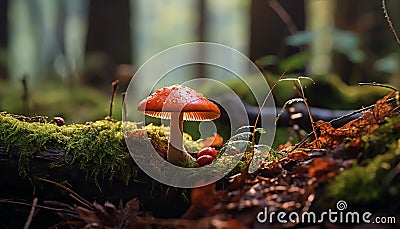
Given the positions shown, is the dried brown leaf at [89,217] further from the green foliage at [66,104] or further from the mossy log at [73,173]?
the green foliage at [66,104]

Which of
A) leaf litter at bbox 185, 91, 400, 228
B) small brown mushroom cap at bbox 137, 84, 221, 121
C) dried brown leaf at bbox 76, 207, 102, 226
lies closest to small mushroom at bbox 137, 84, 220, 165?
small brown mushroom cap at bbox 137, 84, 221, 121

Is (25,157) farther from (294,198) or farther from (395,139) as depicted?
(395,139)

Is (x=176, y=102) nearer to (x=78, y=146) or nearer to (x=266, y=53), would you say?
(x=78, y=146)

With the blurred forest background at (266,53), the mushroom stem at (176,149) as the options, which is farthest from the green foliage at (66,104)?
the mushroom stem at (176,149)

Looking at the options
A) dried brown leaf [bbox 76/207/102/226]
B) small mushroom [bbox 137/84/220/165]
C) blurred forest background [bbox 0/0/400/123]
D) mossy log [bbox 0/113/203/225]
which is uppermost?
blurred forest background [bbox 0/0/400/123]

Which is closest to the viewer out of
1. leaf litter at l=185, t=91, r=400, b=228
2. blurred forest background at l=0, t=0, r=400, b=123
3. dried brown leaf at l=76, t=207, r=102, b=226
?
leaf litter at l=185, t=91, r=400, b=228

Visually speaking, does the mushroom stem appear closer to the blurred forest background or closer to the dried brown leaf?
the dried brown leaf

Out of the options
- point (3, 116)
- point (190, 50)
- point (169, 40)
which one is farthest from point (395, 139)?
point (169, 40)
